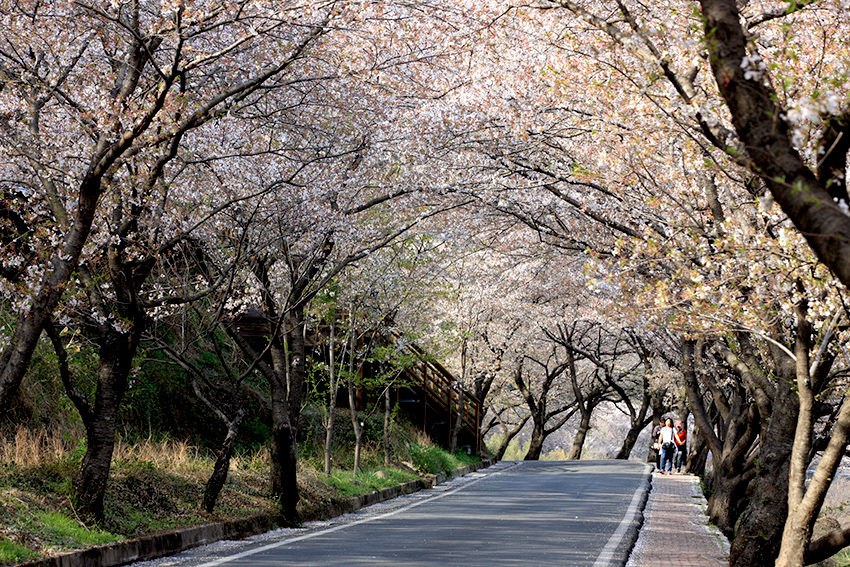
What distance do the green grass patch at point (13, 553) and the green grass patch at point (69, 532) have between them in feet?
1.96

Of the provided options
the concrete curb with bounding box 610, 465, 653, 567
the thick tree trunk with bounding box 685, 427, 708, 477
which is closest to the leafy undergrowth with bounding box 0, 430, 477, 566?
the concrete curb with bounding box 610, 465, 653, 567

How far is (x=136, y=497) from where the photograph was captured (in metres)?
11.2

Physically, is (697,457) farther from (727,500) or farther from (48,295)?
(48,295)

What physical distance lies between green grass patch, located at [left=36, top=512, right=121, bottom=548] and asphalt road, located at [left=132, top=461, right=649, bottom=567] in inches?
27.1

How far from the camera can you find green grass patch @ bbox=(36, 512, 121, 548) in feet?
28.5

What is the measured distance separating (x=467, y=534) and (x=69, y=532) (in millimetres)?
5272

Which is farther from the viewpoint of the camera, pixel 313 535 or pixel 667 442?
pixel 667 442

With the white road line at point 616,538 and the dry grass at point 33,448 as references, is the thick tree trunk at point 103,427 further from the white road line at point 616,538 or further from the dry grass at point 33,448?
the white road line at point 616,538

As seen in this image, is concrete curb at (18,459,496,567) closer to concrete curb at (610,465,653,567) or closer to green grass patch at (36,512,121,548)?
green grass patch at (36,512,121,548)

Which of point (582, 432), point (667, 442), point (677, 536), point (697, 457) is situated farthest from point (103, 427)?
point (582, 432)

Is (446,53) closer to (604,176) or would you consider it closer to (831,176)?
(604,176)

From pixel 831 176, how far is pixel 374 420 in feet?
65.6

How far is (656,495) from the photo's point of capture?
64.1ft

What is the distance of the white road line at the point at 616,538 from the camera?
9992 millimetres
